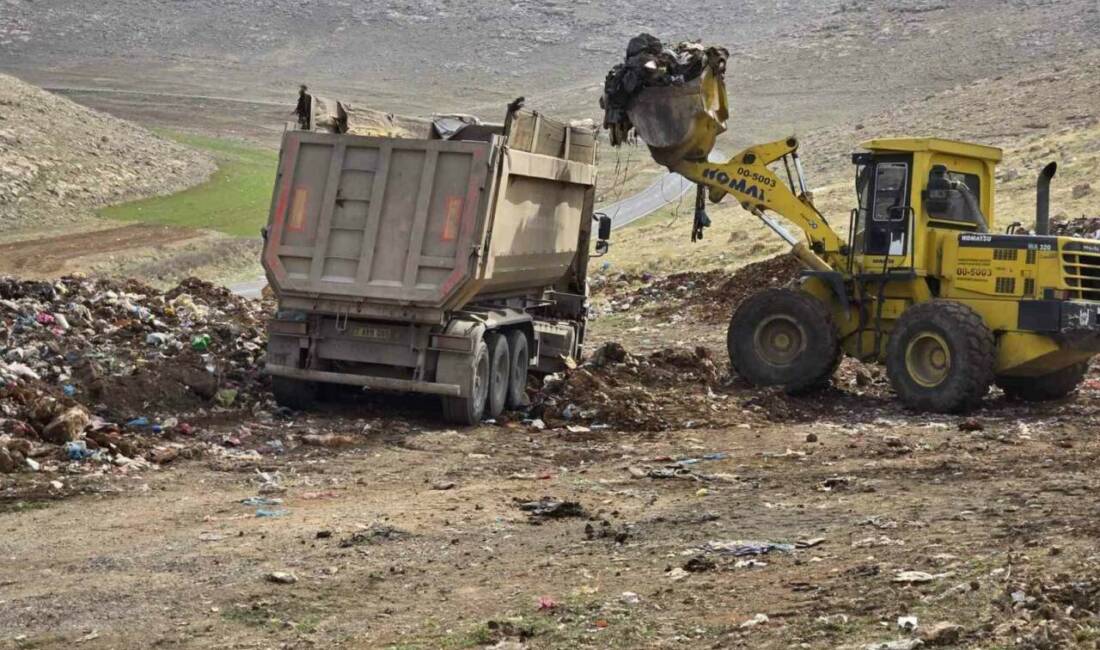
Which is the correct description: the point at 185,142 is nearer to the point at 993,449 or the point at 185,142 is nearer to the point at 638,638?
the point at 993,449

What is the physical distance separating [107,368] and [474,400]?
11.6 ft

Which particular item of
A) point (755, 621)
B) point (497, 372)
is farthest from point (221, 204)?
point (755, 621)

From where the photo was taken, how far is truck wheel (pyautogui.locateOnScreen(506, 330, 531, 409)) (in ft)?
53.7

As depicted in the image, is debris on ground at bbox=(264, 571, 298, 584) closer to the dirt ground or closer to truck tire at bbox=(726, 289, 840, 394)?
the dirt ground

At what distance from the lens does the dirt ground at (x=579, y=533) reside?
25.9ft

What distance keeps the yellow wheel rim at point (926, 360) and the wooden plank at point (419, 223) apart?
4837mm

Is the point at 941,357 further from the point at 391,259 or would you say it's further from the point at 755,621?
the point at 755,621

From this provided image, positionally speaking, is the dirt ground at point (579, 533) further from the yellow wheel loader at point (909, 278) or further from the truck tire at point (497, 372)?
the yellow wheel loader at point (909, 278)

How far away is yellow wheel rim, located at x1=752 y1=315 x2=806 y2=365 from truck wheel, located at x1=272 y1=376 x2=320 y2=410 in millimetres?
4626

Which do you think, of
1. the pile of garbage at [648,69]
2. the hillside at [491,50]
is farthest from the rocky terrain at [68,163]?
the hillside at [491,50]

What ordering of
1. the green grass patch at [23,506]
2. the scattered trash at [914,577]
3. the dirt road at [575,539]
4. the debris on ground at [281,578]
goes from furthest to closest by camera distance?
the green grass patch at [23,506], the debris on ground at [281,578], the scattered trash at [914,577], the dirt road at [575,539]

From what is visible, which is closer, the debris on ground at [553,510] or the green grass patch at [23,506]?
the debris on ground at [553,510]

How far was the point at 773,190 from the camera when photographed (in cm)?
1719

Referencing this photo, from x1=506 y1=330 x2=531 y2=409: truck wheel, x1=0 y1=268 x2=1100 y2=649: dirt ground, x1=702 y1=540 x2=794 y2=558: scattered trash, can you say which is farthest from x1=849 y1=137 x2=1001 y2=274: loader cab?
x1=702 y1=540 x2=794 y2=558: scattered trash
